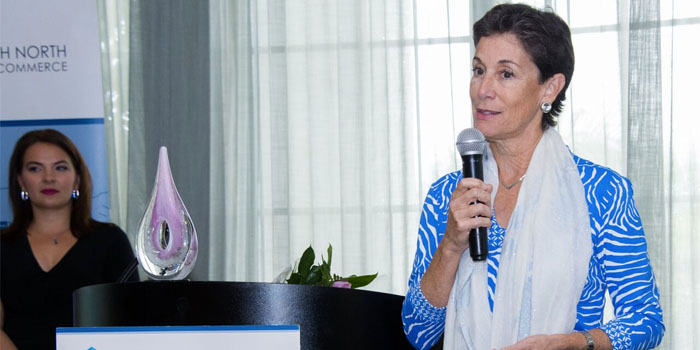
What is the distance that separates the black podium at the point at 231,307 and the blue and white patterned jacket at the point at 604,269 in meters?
0.21

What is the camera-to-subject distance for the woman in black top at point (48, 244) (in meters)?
3.89

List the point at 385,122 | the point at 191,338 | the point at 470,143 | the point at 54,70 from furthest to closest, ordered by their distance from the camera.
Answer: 1. the point at 385,122
2. the point at 54,70
3. the point at 470,143
4. the point at 191,338

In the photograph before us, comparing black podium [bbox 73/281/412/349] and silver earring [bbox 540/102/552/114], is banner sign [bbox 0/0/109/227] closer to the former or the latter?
black podium [bbox 73/281/412/349]

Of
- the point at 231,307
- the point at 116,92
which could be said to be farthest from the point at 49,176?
the point at 231,307

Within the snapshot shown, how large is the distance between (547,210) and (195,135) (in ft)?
11.4

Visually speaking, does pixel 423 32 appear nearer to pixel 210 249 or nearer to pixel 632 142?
pixel 632 142

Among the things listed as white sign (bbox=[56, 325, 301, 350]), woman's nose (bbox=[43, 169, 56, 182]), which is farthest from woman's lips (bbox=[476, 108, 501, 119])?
woman's nose (bbox=[43, 169, 56, 182])

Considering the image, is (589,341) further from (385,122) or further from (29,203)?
(385,122)

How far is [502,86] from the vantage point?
2.09 metres

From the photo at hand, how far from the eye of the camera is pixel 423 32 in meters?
5.08

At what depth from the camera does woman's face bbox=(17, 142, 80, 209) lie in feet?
13.5

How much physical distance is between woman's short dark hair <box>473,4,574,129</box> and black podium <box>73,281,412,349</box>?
2.38 feet

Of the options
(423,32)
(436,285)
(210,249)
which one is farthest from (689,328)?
(436,285)

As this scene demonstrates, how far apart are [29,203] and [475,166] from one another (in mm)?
2910
